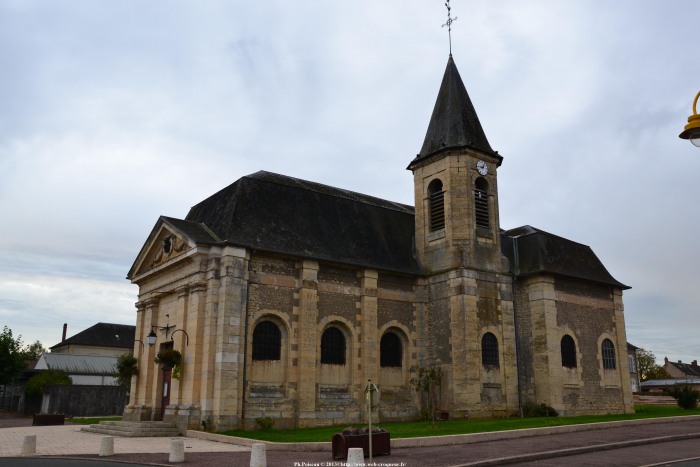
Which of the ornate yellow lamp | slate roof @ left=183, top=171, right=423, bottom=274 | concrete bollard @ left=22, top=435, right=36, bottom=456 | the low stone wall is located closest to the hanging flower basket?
slate roof @ left=183, top=171, right=423, bottom=274

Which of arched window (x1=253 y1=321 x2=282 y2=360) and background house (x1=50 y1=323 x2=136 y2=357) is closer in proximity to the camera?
arched window (x1=253 y1=321 x2=282 y2=360)

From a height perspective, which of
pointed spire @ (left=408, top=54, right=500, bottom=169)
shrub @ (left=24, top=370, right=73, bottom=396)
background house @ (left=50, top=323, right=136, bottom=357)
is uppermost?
pointed spire @ (left=408, top=54, right=500, bottom=169)

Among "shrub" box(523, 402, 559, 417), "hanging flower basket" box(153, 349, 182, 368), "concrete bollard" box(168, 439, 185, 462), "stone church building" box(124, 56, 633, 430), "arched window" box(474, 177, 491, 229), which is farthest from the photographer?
"arched window" box(474, 177, 491, 229)

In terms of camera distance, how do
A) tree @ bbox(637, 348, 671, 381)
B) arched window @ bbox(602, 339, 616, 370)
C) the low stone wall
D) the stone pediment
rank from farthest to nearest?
tree @ bbox(637, 348, 671, 381)
the low stone wall
arched window @ bbox(602, 339, 616, 370)
the stone pediment

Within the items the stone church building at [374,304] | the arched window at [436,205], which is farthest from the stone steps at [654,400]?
the arched window at [436,205]

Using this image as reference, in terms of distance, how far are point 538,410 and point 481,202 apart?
8977mm

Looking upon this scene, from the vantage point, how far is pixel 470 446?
16.0 m

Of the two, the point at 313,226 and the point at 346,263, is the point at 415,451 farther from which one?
the point at 313,226

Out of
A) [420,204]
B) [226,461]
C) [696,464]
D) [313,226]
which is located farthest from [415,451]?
[420,204]

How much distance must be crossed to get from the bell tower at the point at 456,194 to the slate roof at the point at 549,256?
6.08 ft

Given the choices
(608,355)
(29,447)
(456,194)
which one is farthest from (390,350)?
(29,447)

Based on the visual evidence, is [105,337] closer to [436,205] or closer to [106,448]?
[436,205]

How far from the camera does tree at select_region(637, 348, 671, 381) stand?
7706cm

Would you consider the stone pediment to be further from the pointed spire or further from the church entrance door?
the pointed spire
